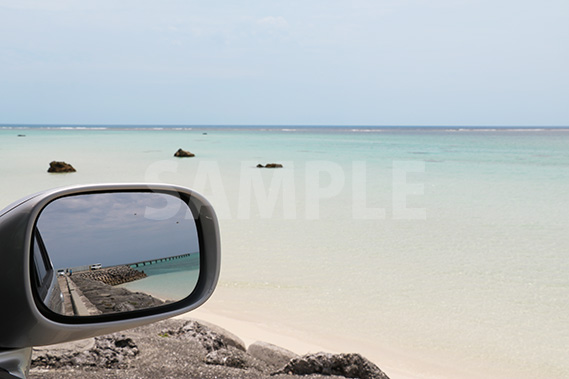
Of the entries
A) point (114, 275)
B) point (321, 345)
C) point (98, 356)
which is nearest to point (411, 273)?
point (321, 345)

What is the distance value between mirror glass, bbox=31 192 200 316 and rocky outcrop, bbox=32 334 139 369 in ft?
7.23

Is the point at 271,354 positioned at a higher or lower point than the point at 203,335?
lower

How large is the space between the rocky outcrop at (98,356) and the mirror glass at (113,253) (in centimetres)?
220

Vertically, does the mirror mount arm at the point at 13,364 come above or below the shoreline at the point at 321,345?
above

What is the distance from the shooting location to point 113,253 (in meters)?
1.41

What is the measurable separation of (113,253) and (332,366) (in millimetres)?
2649

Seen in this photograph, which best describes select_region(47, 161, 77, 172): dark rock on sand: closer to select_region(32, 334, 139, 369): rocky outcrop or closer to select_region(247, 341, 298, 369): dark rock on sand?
select_region(247, 341, 298, 369): dark rock on sand

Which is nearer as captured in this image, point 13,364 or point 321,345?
point 13,364

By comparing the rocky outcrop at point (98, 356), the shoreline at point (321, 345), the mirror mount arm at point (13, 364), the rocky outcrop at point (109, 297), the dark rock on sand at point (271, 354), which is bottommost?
the shoreline at point (321, 345)

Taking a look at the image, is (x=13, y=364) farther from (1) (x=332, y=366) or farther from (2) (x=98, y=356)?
(1) (x=332, y=366)

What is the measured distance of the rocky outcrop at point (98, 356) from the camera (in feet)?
10.9

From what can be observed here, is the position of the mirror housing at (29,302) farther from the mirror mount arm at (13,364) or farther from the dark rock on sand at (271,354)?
the dark rock on sand at (271,354)

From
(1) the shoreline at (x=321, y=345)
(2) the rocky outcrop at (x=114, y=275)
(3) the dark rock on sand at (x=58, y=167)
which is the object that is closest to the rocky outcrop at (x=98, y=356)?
(1) the shoreline at (x=321, y=345)

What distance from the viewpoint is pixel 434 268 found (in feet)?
27.8
